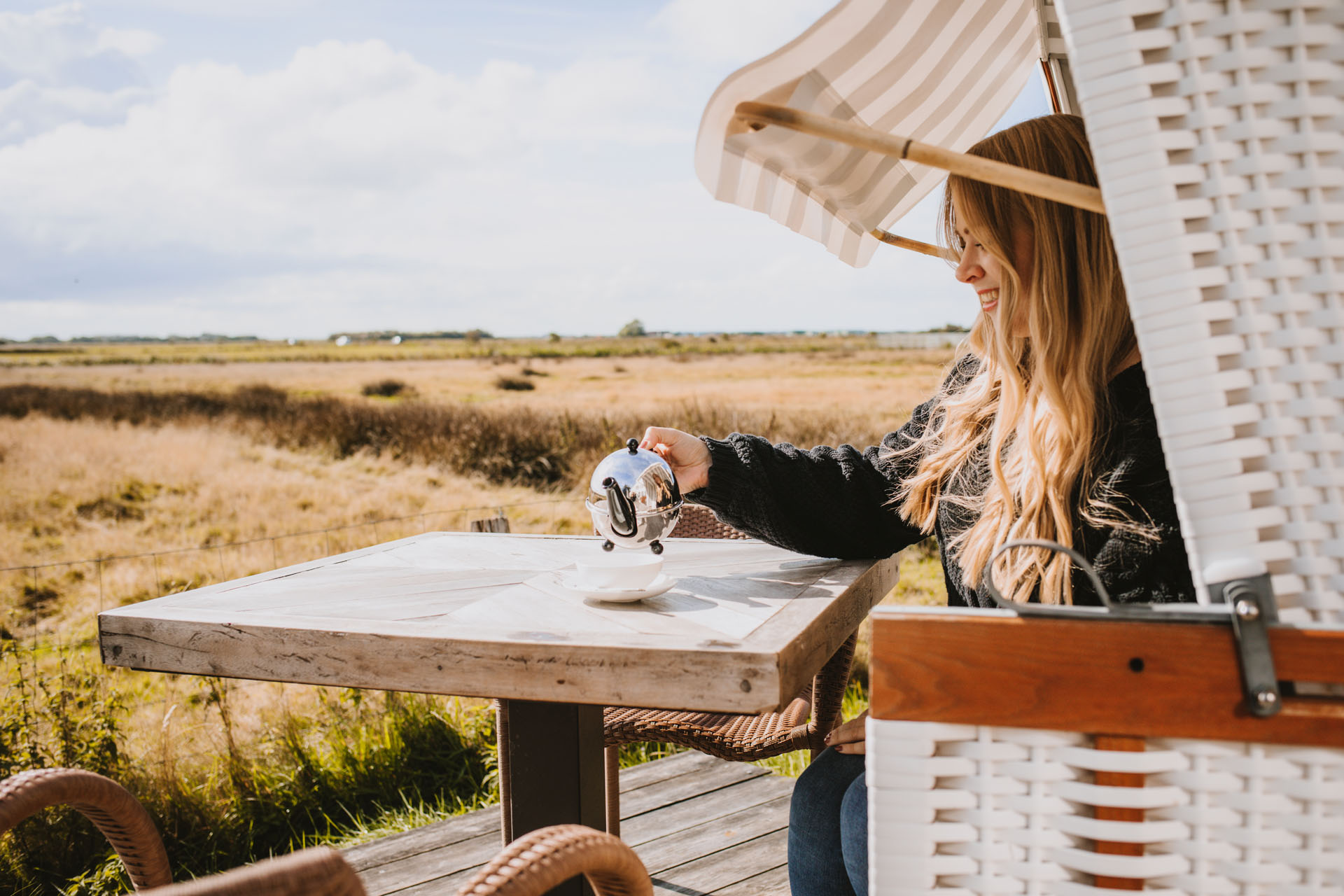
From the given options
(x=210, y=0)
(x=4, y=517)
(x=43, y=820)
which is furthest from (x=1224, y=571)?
(x=4, y=517)

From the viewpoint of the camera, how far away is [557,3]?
7055 mm

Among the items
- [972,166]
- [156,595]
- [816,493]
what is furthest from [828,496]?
[156,595]

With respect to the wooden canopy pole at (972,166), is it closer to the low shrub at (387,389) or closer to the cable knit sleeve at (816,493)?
the cable knit sleeve at (816,493)

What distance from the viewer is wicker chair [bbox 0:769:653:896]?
1.92ft

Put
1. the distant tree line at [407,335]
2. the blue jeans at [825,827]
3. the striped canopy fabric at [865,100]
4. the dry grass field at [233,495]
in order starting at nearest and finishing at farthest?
1. the striped canopy fabric at [865,100]
2. the blue jeans at [825,827]
3. the dry grass field at [233,495]
4. the distant tree line at [407,335]

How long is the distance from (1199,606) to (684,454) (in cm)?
114

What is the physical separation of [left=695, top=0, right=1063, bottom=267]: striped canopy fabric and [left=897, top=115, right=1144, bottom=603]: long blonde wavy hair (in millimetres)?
148

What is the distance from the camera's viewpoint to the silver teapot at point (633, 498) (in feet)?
5.06

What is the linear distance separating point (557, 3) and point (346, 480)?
5628 mm

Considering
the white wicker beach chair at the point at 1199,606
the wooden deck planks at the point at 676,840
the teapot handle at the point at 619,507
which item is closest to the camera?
Result: the white wicker beach chair at the point at 1199,606

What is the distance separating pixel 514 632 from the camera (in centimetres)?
123

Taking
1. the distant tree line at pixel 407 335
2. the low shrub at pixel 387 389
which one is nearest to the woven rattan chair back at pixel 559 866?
the low shrub at pixel 387 389

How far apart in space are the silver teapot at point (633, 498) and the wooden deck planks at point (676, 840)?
109 cm

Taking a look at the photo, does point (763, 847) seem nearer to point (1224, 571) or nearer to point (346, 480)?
point (1224, 571)
